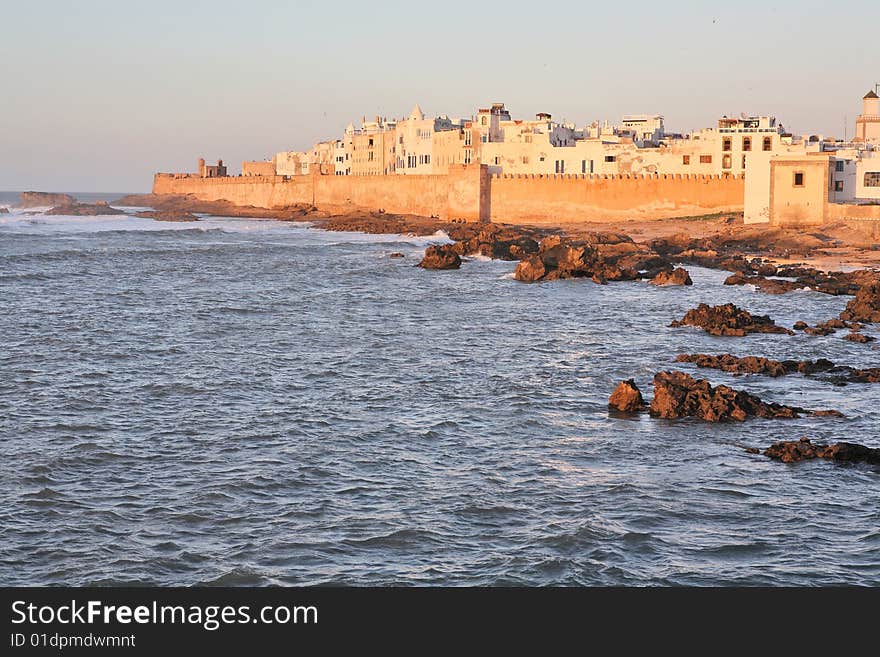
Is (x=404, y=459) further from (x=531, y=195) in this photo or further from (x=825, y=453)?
(x=531, y=195)

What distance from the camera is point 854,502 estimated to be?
1470 centimetres

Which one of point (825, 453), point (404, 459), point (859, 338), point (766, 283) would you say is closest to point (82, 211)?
point (766, 283)

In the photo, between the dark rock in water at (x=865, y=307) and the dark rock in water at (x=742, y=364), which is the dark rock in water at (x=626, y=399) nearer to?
the dark rock in water at (x=742, y=364)

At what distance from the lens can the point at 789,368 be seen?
23125mm

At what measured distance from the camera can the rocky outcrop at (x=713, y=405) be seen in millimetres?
18969

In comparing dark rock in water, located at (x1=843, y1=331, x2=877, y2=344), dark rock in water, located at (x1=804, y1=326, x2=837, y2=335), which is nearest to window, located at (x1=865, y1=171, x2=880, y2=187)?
dark rock in water, located at (x1=804, y1=326, x2=837, y2=335)

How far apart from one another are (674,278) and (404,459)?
25.5 m

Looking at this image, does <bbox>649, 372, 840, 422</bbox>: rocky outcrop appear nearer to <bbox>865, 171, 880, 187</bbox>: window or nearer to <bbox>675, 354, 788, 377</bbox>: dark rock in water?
<bbox>675, 354, 788, 377</bbox>: dark rock in water

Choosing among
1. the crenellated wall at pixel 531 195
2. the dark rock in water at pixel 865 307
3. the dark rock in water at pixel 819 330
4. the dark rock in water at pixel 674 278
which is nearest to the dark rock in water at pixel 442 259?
the dark rock in water at pixel 674 278

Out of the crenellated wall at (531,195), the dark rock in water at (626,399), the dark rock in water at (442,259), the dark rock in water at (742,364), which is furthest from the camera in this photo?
the crenellated wall at (531,195)

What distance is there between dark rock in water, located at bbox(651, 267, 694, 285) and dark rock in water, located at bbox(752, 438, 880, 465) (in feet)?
78.1

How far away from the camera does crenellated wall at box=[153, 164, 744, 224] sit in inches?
2692

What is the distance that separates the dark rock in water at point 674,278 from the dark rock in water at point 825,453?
23793mm
